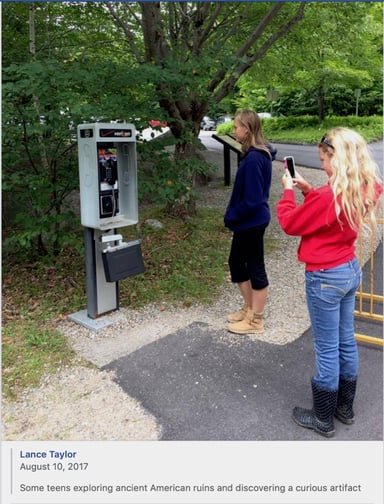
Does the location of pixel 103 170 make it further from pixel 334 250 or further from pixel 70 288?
pixel 334 250

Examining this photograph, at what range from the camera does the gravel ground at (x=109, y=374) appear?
9.40 feet

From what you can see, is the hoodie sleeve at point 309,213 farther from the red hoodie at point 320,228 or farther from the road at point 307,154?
Result: the road at point 307,154

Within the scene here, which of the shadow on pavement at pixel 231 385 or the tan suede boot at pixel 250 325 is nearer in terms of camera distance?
the shadow on pavement at pixel 231 385

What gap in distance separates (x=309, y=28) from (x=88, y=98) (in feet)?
17.1

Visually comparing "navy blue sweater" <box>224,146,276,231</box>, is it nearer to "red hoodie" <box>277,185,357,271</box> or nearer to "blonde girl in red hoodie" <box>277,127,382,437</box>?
"blonde girl in red hoodie" <box>277,127,382,437</box>

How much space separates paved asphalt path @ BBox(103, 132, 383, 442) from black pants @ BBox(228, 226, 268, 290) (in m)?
0.50

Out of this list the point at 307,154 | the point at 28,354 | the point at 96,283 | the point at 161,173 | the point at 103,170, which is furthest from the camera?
the point at 307,154

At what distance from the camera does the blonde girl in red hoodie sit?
2.39 metres

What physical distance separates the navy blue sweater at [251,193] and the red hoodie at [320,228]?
0.93 metres

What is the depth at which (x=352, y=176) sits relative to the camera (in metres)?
2.37

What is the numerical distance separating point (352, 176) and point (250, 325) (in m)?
Answer: 1.97

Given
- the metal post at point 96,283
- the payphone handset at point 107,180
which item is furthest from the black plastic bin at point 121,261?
the payphone handset at point 107,180

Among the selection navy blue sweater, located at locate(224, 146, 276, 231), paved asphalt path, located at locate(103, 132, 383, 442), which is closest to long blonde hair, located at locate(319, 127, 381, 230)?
navy blue sweater, located at locate(224, 146, 276, 231)

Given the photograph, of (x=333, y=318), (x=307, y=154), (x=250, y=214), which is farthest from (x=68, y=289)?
(x=307, y=154)
